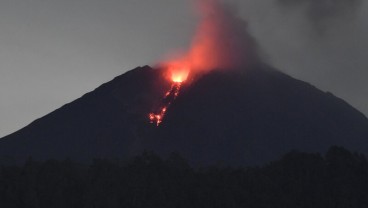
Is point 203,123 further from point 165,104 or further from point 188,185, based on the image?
point 188,185

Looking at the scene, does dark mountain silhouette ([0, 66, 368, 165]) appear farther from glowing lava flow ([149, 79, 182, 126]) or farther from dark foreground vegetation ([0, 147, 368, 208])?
dark foreground vegetation ([0, 147, 368, 208])

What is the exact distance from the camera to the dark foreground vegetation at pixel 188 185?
78.3 metres

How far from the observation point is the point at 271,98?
183 meters

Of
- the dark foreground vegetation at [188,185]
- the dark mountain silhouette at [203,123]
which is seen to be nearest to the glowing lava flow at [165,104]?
the dark mountain silhouette at [203,123]

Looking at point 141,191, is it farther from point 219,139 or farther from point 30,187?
point 219,139

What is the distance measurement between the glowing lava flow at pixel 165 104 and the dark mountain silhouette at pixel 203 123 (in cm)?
125

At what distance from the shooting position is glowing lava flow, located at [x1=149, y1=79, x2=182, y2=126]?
17173 cm

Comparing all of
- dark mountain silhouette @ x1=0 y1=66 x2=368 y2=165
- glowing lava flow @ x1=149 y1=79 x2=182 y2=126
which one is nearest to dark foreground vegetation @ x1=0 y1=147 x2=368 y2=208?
dark mountain silhouette @ x1=0 y1=66 x2=368 y2=165

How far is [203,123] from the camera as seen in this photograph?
174 m

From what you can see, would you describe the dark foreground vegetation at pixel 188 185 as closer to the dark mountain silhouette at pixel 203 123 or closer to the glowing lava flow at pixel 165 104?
the dark mountain silhouette at pixel 203 123

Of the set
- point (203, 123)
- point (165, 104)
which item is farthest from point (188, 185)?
point (165, 104)

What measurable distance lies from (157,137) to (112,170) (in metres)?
80.4

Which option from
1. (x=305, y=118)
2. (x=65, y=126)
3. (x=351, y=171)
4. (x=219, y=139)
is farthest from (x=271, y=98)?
(x=351, y=171)

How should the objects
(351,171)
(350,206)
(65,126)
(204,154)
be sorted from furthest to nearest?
(65,126) < (204,154) < (351,171) < (350,206)
